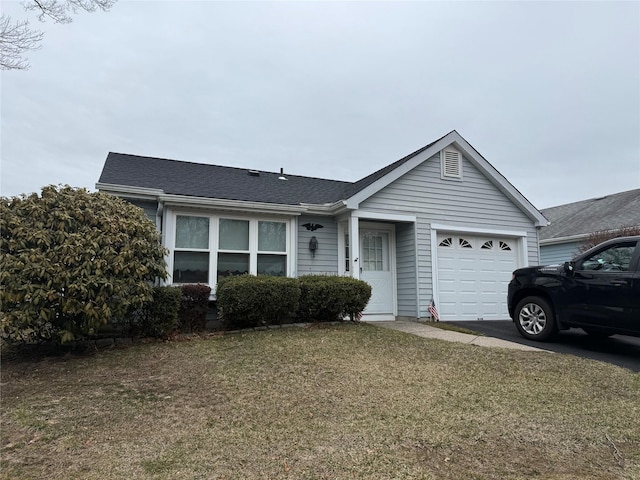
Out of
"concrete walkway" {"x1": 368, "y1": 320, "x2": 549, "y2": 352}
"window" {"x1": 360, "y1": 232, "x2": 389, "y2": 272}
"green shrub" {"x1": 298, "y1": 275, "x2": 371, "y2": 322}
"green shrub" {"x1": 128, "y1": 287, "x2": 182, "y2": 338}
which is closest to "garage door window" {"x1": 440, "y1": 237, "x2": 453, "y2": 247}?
"window" {"x1": 360, "y1": 232, "x2": 389, "y2": 272}

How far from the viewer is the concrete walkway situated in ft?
22.4

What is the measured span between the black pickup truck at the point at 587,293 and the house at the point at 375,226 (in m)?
2.99

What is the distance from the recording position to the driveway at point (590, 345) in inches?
236

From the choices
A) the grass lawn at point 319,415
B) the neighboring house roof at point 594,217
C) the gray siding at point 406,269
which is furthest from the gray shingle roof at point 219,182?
the neighboring house roof at point 594,217

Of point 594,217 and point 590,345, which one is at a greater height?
point 594,217

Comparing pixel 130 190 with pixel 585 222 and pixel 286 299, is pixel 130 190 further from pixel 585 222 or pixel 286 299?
pixel 585 222

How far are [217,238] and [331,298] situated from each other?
9.60 feet

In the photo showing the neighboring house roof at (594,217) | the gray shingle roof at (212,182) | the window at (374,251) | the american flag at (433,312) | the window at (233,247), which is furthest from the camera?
the neighboring house roof at (594,217)

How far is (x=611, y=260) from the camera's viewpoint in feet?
20.3

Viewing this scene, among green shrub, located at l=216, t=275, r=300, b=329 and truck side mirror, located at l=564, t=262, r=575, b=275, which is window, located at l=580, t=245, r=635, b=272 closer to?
truck side mirror, located at l=564, t=262, r=575, b=275

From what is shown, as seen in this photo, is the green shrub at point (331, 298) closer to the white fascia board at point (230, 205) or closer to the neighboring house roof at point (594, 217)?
the white fascia board at point (230, 205)

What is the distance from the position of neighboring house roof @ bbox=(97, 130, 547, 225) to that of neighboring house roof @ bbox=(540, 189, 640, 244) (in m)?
6.53

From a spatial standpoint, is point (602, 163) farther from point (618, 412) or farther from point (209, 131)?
point (618, 412)

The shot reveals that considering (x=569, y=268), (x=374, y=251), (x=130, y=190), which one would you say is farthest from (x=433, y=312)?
(x=130, y=190)
